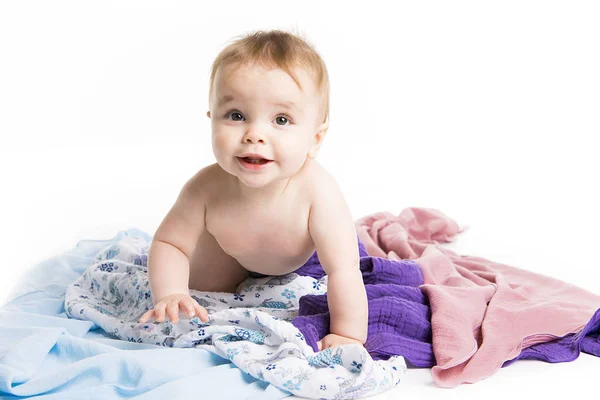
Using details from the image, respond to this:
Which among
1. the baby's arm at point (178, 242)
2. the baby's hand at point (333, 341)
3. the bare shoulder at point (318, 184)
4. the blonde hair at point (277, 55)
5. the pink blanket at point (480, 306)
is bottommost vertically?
the baby's hand at point (333, 341)

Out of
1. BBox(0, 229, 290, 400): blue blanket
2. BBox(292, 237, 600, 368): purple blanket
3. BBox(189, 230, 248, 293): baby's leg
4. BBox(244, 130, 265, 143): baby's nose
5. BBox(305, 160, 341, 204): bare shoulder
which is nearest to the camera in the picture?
BBox(0, 229, 290, 400): blue blanket

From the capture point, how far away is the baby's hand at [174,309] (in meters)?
2.04

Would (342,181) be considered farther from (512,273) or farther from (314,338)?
(314,338)

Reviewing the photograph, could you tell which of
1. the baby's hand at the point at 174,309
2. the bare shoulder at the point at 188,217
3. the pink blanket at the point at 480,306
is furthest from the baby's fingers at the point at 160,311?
the pink blanket at the point at 480,306

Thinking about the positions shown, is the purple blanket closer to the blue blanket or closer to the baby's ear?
the blue blanket

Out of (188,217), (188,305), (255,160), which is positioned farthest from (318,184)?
(188,305)

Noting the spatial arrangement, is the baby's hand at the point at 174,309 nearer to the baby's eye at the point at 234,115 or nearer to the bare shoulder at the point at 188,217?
the bare shoulder at the point at 188,217

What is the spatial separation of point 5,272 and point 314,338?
1207 millimetres

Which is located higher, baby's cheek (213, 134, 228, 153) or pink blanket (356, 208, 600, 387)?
baby's cheek (213, 134, 228, 153)

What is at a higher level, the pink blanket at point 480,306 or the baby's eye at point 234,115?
the baby's eye at point 234,115

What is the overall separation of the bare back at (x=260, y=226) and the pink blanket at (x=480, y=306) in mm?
385

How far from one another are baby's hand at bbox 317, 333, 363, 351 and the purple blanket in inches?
0.8

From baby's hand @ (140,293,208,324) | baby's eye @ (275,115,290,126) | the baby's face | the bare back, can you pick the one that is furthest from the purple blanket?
baby's eye @ (275,115,290,126)

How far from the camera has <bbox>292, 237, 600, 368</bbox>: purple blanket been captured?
2133 millimetres
